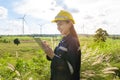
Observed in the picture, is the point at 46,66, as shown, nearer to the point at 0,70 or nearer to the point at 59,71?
the point at 0,70

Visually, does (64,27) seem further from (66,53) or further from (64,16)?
(66,53)

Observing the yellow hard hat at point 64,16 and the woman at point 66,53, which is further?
the yellow hard hat at point 64,16

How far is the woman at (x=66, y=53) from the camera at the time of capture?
5.12 metres

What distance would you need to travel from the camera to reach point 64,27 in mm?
5176

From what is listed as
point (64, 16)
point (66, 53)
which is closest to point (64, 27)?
point (64, 16)

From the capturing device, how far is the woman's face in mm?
5176

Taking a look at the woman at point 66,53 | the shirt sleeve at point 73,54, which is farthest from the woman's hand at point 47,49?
the shirt sleeve at point 73,54

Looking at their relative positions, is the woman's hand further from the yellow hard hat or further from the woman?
the yellow hard hat

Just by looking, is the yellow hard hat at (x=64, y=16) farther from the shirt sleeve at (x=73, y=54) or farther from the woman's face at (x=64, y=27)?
the shirt sleeve at (x=73, y=54)

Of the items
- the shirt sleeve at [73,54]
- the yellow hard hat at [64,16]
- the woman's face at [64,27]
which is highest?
the yellow hard hat at [64,16]

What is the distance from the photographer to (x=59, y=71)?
522 centimetres

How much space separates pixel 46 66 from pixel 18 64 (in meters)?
0.68

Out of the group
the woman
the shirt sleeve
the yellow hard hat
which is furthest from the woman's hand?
the yellow hard hat

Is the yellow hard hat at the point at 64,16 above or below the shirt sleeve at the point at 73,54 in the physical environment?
above
